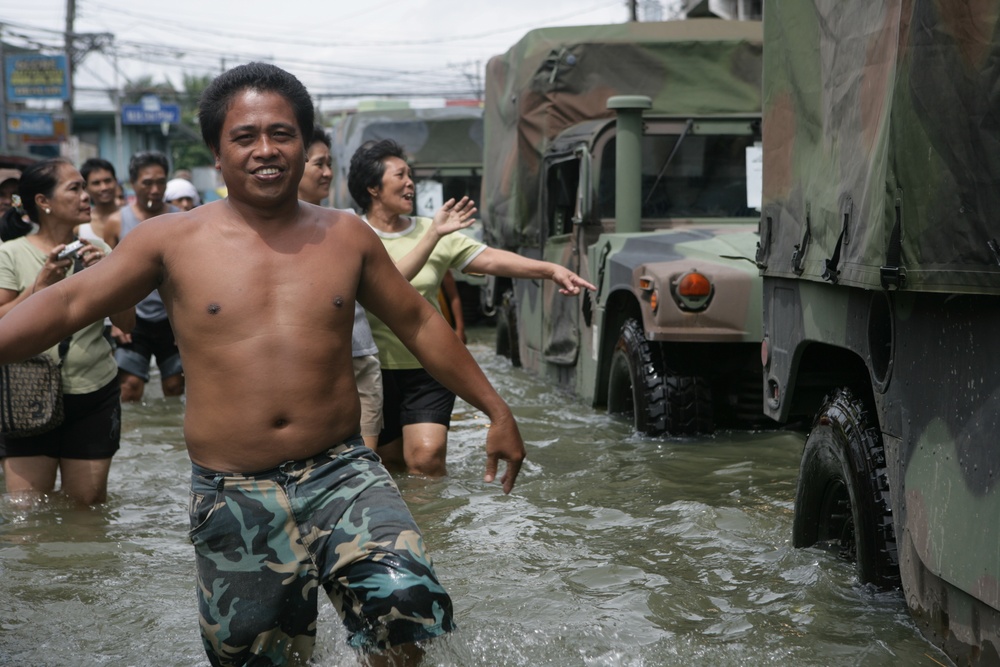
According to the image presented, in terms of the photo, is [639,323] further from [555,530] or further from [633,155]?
[555,530]

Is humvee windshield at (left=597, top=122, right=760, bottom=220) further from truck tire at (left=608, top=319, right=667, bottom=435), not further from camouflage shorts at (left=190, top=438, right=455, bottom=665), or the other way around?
camouflage shorts at (left=190, top=438, right=455, bottom=665)

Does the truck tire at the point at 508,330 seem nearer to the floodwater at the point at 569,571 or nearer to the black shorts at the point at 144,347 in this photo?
the black shorts at the point at 144,347

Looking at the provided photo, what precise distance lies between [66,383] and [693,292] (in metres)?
3.10

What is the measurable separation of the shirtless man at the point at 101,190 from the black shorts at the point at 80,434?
263cm

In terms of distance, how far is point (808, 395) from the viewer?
15.3 feet

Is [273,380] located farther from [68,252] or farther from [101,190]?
[101,190]

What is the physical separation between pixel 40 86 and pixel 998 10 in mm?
31928

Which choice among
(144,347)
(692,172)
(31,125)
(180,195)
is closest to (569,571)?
(692,172)

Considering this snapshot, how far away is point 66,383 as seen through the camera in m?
5.46

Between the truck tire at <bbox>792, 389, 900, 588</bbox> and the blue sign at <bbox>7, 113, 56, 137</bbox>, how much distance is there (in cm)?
3016

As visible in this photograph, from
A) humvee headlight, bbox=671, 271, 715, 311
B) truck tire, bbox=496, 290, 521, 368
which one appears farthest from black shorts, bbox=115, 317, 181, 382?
humvee headlight, bbox=671, 271, 715, 311

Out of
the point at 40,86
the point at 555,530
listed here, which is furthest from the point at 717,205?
the point at 40,86

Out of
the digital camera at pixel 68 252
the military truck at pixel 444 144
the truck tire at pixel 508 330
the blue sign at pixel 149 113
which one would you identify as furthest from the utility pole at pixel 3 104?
the digital camera at pixel 68 252

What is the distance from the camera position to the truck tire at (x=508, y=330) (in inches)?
447
